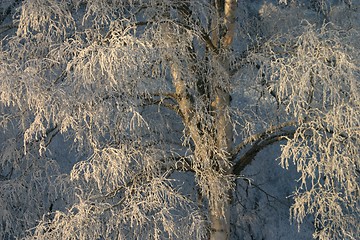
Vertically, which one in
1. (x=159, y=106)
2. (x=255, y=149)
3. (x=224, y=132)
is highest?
(x=159, y=106)

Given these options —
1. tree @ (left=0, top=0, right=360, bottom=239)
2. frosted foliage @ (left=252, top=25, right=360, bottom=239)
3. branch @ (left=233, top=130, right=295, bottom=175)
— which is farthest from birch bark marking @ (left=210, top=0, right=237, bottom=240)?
frosted foliage @ (left=252, top=25, right=360, bottom=239)

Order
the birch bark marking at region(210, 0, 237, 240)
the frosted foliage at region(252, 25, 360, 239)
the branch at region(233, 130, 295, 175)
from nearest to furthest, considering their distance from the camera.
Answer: the frosted foliage at region(252, 25, 360, 239), the birch bark marking at region(210, 0, 237, 240), the branch at region(233, 130, 295, 175)

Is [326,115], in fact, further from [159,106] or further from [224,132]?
[159,106]

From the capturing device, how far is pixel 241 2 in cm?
749

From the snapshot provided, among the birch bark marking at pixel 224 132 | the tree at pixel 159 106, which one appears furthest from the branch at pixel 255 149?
the birch bark marking at pixel 224 132

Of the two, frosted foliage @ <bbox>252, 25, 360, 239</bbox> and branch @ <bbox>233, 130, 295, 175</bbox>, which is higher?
frosted foliage @ <bbox>252, 25, 360, 239</bbox>

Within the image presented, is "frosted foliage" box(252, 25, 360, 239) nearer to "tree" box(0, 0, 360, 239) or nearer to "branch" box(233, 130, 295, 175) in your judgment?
"tree" box(0, 0, 360, 239)

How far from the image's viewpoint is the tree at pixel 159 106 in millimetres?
5047

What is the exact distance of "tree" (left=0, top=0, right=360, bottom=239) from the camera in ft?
16.6

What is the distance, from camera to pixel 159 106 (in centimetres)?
558

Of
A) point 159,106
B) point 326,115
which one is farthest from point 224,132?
point 326,115

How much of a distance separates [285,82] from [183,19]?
1302 mm

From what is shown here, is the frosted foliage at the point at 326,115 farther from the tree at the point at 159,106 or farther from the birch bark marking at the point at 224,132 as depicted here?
the birch bark marking at the point at 224,132

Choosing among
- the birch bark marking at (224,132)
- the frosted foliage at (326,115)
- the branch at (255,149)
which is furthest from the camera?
the branch at (255,149)
